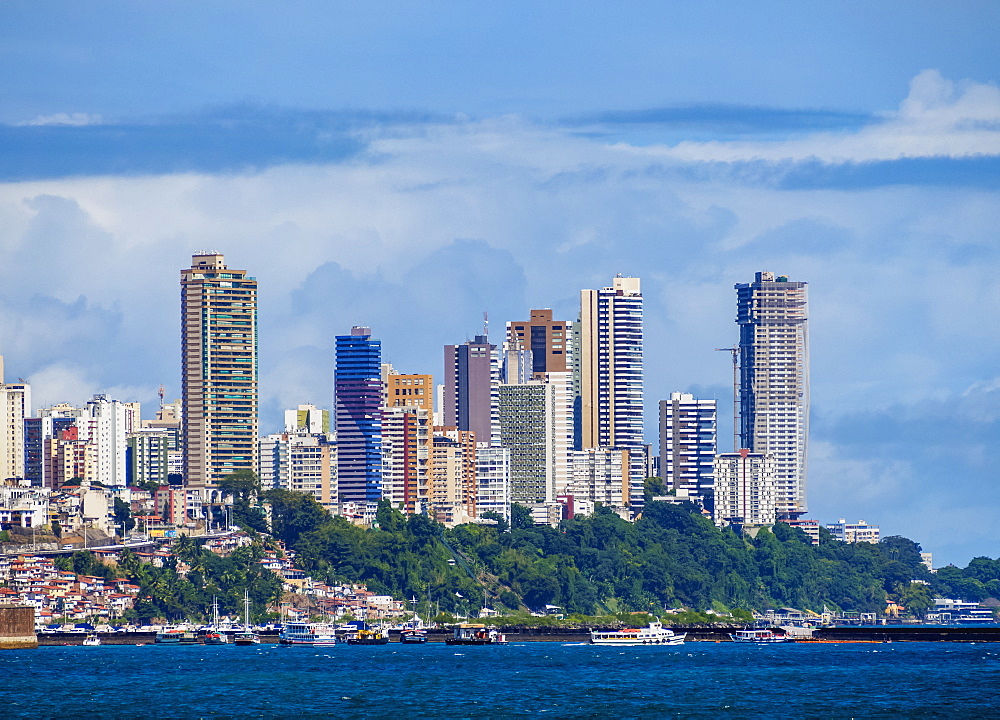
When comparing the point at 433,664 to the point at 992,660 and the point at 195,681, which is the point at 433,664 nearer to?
the point at 195,681

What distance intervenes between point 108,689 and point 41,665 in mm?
34214

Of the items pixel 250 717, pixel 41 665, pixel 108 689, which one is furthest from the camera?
pixel 41 665

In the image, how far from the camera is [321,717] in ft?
413

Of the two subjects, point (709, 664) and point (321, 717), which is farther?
point (709, 664)

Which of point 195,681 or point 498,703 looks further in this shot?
point 195,681

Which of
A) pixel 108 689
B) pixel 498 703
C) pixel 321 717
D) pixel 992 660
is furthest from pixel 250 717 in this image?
pixel 992 660

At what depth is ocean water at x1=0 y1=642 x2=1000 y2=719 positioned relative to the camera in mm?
130250

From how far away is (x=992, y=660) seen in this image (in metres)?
195

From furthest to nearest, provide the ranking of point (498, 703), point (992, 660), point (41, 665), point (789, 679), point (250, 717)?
point (992, 660)
point (41, 665)
point (789, 679)
point (498, 703)
point (250, 717)

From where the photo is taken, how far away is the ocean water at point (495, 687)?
427 ft

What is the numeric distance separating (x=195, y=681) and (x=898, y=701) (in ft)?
175

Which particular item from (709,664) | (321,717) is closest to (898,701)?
(321,717)

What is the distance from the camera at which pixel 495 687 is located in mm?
153625

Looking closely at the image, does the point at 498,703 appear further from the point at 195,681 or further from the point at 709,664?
the point at 709,664
